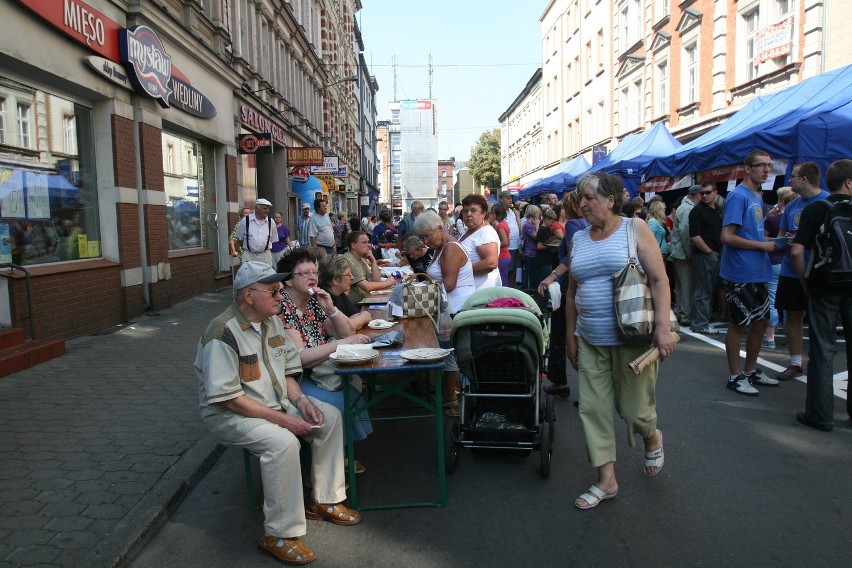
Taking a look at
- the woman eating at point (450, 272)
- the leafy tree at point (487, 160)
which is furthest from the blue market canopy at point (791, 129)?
the leafy tree at point (487, 160)

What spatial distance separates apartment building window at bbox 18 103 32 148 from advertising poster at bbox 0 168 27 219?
1.28 feet

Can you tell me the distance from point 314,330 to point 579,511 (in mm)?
1945

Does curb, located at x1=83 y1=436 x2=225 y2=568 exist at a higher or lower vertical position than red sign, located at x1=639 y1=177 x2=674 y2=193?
lower

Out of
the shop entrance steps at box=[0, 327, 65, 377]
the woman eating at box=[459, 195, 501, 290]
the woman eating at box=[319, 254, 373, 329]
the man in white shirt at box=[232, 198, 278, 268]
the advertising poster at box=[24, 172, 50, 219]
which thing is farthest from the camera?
the man in white shirt at box=[232, 198, 278, 268]

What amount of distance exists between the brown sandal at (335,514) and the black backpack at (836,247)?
380 centimetres

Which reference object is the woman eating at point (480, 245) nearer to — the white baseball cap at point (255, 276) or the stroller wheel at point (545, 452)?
the stroller wheel at point (545, 452)

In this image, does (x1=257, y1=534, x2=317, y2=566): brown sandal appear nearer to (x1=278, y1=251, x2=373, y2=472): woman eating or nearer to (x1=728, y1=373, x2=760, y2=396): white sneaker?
(x1=278, y1=251, x2=373, y2=472): woman eating

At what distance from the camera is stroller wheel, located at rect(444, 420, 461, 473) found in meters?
4.35

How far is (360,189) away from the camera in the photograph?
5891 cm

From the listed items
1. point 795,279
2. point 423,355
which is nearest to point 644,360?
point 423,355

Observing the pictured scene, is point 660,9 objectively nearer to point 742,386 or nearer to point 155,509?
point 742,386

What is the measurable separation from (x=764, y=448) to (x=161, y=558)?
3.92 metres

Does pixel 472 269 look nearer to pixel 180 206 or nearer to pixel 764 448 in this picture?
pixel 764 448

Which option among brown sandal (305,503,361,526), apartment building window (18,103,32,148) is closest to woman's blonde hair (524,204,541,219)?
apartment building window (18,103,32,148)
